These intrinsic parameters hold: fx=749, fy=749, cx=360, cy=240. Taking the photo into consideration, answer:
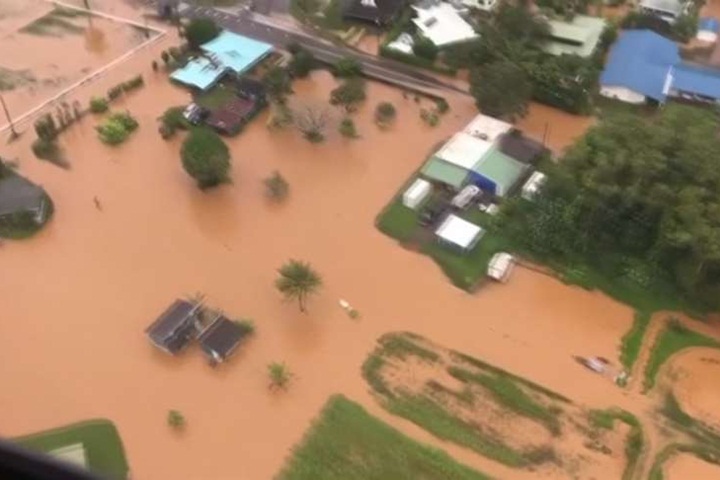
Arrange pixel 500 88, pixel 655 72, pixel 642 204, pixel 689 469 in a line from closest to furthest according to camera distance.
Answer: pixel 689 469
pixel 642 204
pixel 500 88
pixel 655 72

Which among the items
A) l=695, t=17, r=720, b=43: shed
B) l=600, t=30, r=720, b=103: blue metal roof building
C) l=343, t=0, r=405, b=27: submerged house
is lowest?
Answer: l=343, t=0, r=405, b=27: submerged house

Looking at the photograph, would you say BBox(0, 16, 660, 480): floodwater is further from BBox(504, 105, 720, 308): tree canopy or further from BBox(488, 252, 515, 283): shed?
BBox(504, 105, 720, 308): tree canopy

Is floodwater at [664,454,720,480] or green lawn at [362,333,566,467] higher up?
floodwater at [664,454,720,480]

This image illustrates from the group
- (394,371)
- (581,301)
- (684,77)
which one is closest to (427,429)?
(394,371)

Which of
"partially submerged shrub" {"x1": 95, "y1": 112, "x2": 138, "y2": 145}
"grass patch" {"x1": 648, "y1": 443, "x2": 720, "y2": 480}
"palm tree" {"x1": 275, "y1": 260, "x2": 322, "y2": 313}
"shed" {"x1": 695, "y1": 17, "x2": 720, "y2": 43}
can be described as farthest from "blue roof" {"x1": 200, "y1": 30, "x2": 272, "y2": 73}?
"grass patch" {"x1": 648, "y1": 443, "x2": 720, "y2": 480}

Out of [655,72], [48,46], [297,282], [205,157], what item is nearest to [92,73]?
[48,46]

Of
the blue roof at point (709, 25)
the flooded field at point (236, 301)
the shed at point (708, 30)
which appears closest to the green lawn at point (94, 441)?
the flooded field at point (236, 301)

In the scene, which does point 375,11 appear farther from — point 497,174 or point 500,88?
point 497,174
